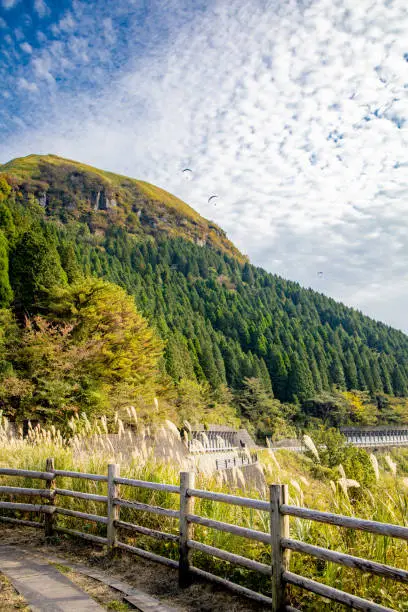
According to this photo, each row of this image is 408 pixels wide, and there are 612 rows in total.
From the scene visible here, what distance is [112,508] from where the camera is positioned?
19.8 feet

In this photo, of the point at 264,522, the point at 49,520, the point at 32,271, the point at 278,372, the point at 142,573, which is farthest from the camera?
the point at 278,372

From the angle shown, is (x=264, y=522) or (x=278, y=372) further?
(x=278, y=372)

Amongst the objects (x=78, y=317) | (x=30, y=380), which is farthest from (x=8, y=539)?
(x=78, y=317)

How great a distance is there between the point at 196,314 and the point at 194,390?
51512mm

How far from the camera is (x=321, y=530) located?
483 centimetres

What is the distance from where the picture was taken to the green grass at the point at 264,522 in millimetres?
4203

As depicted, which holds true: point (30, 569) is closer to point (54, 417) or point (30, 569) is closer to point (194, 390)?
point (54, 417)

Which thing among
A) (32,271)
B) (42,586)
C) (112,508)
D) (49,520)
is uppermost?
(32,271)

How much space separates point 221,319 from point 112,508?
99352mm

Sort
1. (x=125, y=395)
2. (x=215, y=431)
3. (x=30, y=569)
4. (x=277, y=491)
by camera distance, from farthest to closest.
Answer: (x=215, y=431)
(x=125, y=395)
(x=30, y=569)
(x=277, y=491)

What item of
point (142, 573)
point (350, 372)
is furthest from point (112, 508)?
point (350, 372)

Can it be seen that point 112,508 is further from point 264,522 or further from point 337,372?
point 337,372

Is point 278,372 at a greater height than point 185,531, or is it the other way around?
point 278,372

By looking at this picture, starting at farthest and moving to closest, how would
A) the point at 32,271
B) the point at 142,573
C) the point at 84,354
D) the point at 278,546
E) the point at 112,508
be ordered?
the point at 32,271, the point at 84,354, the point at 112,508, the point at 142,573, the point at 278,546
